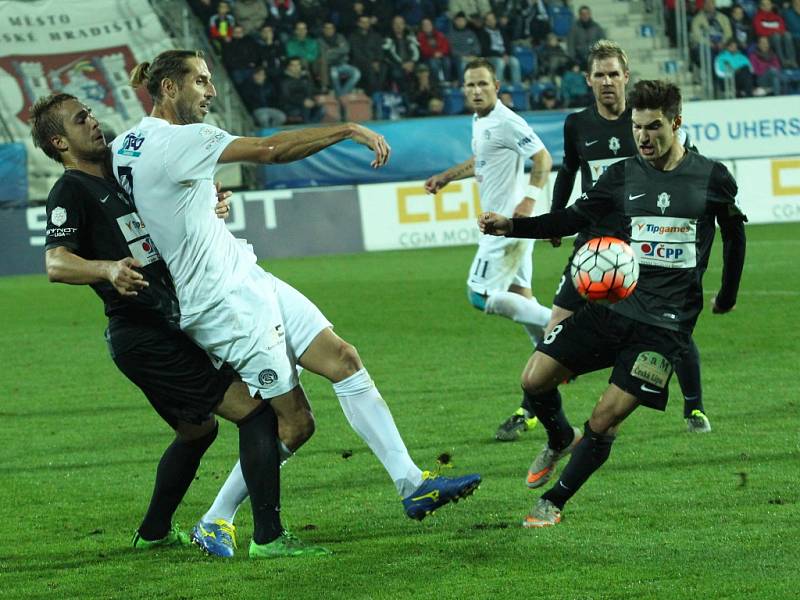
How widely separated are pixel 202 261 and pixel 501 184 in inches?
185

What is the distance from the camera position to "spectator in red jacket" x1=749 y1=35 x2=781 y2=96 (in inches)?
992

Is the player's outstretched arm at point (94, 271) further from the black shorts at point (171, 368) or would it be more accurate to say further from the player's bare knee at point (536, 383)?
the player's bare knee at point (536, 383)

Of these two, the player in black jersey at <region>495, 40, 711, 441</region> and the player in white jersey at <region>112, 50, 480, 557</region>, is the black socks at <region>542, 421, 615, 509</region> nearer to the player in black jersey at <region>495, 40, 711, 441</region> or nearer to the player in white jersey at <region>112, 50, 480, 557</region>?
the player in white jersey at <region>112, 50, 480, 557</region>

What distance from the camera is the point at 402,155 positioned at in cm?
2247

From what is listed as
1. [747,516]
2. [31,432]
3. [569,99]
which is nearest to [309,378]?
[31,432]

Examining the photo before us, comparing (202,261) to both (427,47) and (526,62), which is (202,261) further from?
(526,62)

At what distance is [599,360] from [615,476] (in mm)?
886

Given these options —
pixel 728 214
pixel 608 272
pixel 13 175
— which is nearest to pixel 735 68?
pixel 13 175

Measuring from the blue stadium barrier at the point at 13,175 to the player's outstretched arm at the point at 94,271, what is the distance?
1680 cm

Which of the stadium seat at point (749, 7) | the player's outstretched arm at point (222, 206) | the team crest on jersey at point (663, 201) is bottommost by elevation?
the team crest on jersey at point (663, 201)

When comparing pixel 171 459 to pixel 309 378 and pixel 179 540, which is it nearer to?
pixel 179 540

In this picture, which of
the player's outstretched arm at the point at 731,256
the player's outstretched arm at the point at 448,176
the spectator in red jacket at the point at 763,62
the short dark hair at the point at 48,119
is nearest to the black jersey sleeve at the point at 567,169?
the player's outstretched arm at the point at 448,176

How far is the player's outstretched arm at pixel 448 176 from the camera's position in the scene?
28.0 ft

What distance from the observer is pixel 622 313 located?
546 centimetres
